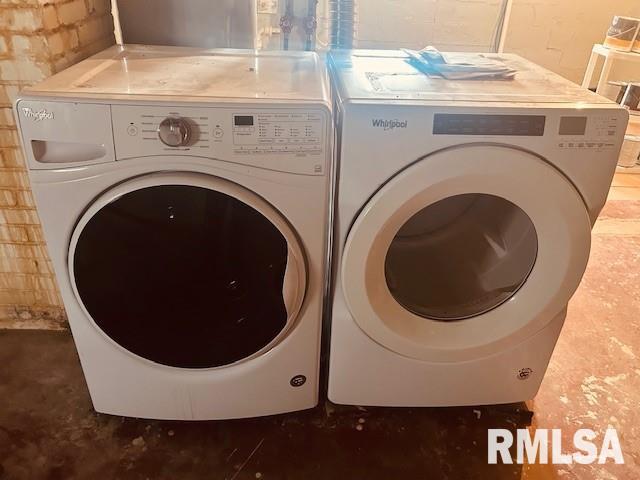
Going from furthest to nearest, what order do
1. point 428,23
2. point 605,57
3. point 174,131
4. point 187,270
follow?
point 605,57 → point 428,23 → point 187,270 → point 174,131

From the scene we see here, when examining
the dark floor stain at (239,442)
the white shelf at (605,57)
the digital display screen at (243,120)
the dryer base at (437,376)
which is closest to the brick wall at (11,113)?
the dark floor stain at (239,442)

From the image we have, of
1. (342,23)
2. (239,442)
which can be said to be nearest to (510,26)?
(342,23)

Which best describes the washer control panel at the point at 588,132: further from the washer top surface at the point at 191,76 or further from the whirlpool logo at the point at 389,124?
the washer top surface at the point at 191,76

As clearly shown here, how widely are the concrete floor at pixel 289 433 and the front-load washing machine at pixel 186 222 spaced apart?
0.08 m

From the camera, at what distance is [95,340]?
49.4 inches

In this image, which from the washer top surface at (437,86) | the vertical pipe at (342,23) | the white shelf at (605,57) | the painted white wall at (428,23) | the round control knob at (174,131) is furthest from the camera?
the white shelf at (605,57)

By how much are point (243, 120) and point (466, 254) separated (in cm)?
76

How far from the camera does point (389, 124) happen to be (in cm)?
107

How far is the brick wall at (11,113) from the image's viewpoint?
1.29 m

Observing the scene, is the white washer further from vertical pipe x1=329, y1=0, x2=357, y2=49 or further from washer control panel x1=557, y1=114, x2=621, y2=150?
vertical pipe x1=329, y1=0, x2=357, y2=49
